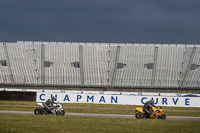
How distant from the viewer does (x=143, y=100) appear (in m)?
39.5

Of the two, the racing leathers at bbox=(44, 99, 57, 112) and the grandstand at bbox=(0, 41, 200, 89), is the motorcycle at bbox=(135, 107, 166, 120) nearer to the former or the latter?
the racing leathers at bbox=(44, 99, 57, 112)

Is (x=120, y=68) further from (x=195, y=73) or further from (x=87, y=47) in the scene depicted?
(x=195, y=73)

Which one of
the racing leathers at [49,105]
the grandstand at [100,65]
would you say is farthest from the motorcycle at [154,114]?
the grandstand at [100,65]

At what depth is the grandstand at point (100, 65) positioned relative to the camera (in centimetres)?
6191

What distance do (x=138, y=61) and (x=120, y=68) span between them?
346cm


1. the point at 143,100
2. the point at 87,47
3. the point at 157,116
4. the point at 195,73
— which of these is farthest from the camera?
the point at 87,47

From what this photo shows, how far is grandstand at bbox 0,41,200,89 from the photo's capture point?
203ft

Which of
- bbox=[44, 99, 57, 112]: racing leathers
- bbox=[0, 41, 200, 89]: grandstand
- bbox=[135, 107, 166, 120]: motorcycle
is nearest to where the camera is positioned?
bbox=[135, 107, 166, 120]: motorcycle

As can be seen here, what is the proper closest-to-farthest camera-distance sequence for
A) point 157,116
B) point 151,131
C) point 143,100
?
point 151,131, point 157,116, point 143,100

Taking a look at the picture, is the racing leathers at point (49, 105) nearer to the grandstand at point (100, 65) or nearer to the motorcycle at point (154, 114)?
the motorcycle at point (154, 114)

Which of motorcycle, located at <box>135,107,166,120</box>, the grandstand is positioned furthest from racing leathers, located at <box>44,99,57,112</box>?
the grandstand

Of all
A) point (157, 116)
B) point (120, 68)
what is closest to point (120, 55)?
point (120, 68)

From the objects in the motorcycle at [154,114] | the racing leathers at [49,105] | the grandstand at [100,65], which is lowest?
the motorcycle at [154,114]

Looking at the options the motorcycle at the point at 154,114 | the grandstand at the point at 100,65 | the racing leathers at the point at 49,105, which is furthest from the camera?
the grandstand at the point at 100,65
